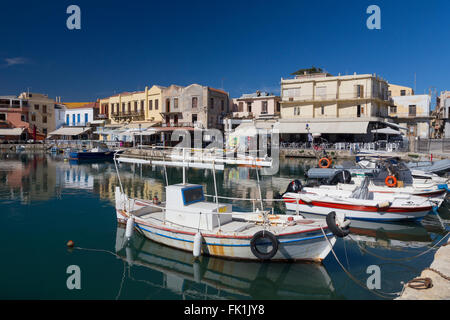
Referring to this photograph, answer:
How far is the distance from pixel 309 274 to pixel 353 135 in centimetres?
3892

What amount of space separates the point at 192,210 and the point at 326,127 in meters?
36.5

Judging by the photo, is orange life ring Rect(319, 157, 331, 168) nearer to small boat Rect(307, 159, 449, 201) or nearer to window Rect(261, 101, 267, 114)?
small boat Rect(307, 159, 449, 201)

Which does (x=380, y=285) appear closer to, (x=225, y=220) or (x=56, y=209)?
(x=225, y=220)

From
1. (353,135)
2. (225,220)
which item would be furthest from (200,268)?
(353,135)

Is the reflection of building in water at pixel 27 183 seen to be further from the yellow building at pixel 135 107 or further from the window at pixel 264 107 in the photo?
the window at pixel 264 107

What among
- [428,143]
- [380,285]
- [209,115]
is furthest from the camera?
[209,115]

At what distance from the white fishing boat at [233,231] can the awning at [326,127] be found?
105ft

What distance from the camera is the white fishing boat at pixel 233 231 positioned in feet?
34.3

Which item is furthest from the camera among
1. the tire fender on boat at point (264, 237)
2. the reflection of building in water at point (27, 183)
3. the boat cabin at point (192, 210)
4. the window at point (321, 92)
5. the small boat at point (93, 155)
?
the small boat at point (93, 155)

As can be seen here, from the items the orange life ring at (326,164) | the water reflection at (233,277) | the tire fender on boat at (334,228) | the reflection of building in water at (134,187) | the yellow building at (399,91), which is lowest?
the water reflection at (233,277)

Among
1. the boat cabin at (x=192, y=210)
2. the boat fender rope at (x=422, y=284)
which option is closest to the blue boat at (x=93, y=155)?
the boat cabin at (x=192, y=210)

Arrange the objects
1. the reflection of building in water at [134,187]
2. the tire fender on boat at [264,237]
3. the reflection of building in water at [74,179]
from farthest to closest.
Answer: the reflection of building in water at [74,179] < the reflection of building in water at [134,187] < the tire fender on boat at [264,237]
